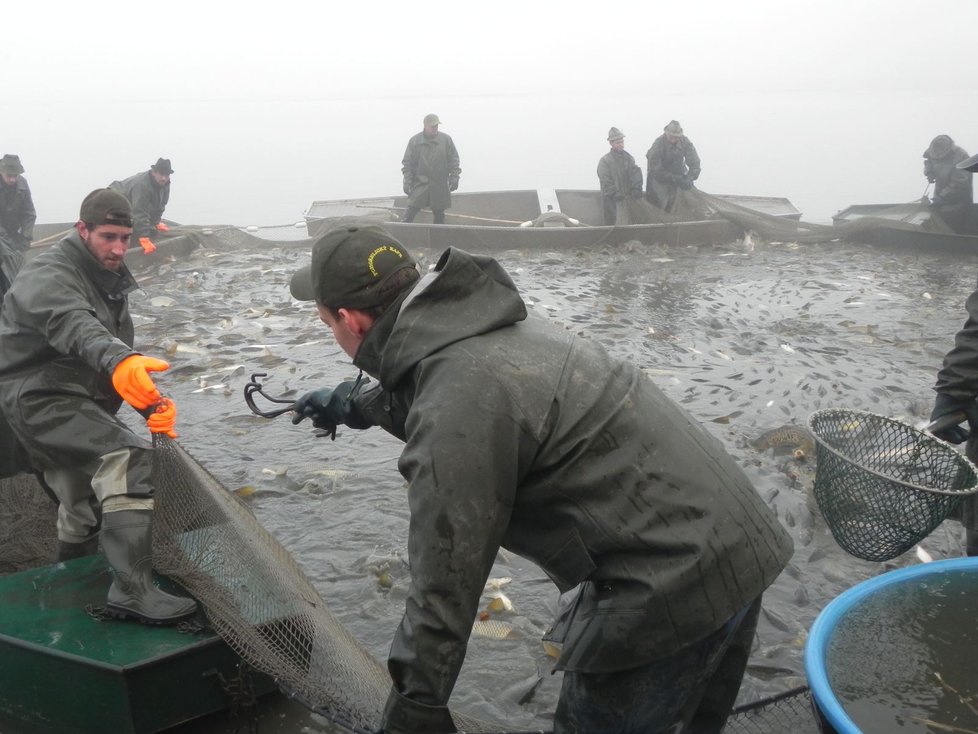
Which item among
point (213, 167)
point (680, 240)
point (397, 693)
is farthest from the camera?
point (213, 167)

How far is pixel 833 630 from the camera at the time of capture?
2842mm

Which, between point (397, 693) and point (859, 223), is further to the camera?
point (859, 223)

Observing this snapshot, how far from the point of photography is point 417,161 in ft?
49.8

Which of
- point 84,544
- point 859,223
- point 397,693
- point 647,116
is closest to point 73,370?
point 84,544

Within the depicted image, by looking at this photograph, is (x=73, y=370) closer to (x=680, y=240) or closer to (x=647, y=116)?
(x=680, y=240)

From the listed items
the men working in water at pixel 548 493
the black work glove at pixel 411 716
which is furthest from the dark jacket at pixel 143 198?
the black work glove at pixel 411 716

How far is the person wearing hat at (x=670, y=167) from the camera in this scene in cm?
1485

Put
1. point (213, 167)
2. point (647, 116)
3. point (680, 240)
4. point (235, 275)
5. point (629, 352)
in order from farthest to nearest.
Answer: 1. point (647, 116)
2. point (213, 167)
3. point (680, 240)
4. point (235, 275)
5. point (629, 352)

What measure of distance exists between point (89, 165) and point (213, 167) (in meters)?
8.61

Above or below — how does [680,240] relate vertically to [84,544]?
above

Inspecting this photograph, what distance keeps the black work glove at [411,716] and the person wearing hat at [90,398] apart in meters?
1.84

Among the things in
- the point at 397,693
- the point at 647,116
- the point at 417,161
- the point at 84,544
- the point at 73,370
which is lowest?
the point at 84,544

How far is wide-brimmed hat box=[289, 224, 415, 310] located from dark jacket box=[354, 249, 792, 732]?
0.26ft

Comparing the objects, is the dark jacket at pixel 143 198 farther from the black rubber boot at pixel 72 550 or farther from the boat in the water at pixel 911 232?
the boat in the water at pixel 911 232
